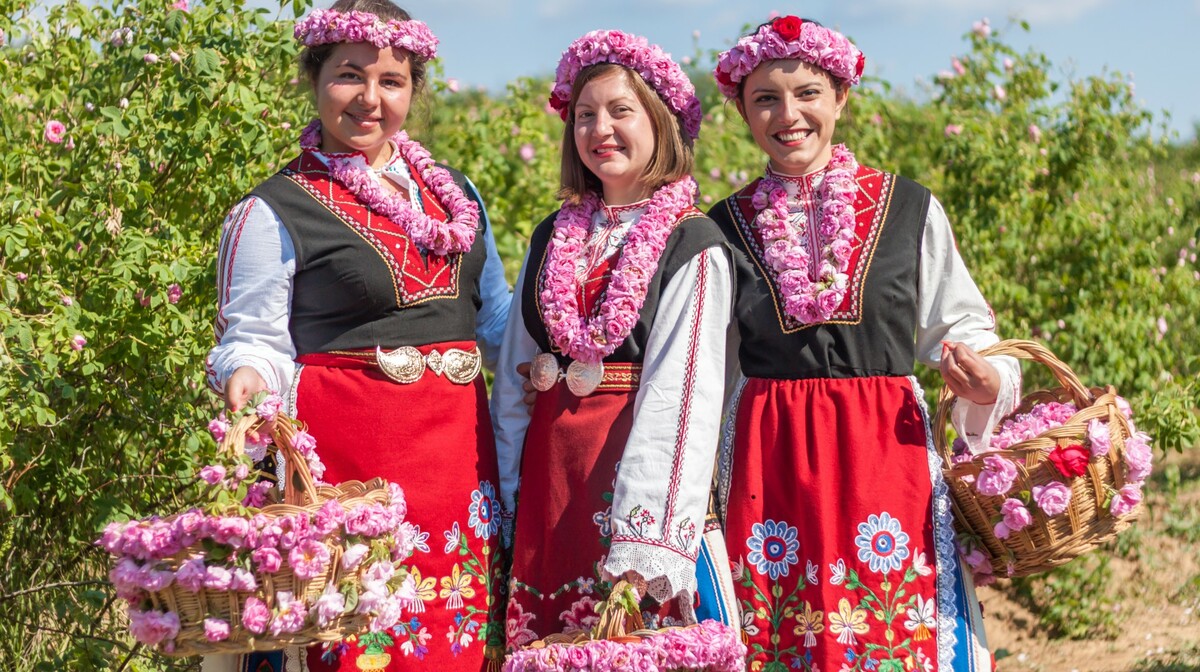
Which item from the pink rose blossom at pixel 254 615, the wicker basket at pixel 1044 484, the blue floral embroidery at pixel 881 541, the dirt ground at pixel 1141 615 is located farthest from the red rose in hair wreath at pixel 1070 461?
the dirt ground at pixel 1141 615

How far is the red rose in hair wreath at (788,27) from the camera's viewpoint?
3.17 metres

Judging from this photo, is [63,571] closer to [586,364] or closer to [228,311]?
[228,311]

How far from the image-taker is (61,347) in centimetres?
364

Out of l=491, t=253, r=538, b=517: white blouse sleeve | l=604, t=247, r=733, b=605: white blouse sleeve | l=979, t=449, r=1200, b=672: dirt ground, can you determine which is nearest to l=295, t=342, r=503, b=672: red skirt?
l=491, t=253, r=538, b=517: white blouse sleeve

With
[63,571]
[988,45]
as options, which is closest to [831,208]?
[63,571]

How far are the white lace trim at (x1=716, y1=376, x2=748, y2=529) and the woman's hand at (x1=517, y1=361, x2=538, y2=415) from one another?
43cm

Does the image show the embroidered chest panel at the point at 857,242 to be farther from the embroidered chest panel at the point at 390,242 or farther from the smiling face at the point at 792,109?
the embroidered chest panel at the point at 390,242

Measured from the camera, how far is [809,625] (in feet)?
9.82

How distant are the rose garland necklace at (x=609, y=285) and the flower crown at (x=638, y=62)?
18 centimetres

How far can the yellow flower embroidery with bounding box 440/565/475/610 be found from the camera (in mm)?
2996

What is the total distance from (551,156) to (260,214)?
3.10 metres

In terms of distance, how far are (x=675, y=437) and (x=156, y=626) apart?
1.06 metres

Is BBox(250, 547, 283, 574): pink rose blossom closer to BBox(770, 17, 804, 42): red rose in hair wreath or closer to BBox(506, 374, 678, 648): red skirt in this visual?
BBox(506, 374, 678, 648): red skirt

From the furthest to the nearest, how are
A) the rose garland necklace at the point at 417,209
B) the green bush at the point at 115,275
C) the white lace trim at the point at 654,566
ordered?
the green bush at the point at 115,275
the rose garland necklace at the point at 417,209
the white lace trim at the point at 654,566
